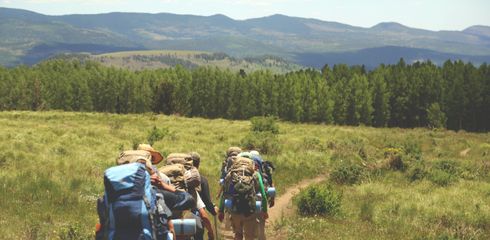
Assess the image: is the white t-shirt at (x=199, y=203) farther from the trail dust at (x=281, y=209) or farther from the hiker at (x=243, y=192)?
the trail dust at (x=281, y=209)

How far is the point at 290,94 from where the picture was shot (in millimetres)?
88625

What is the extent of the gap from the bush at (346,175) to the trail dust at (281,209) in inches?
39.0

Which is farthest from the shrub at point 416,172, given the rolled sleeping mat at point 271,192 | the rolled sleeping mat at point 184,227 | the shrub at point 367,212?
the rolled sleeping mat at point 184,227

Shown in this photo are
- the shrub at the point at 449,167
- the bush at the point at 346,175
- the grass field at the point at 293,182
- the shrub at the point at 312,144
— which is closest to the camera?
the grass field at the point at 293,182

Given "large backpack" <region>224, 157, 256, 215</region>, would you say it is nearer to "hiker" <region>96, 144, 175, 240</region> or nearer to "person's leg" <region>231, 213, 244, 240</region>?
"person's leg" <region>231, 213, 244, 240</region>

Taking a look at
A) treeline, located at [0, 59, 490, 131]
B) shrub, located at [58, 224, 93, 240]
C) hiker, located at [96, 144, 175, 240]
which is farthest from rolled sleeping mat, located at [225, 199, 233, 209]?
treeline, located at [0, 59, 490, 131]

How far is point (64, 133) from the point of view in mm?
30609

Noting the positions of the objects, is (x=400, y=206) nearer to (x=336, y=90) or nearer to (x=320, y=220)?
(x=320, y=220)

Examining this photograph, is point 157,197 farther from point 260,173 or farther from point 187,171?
point 260,173

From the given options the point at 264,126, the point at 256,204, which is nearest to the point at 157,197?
the point at 256,204

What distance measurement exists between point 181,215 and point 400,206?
11193 mm

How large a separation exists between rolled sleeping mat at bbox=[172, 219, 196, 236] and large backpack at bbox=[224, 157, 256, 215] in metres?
2.12

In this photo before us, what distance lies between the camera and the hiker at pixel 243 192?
8336mm

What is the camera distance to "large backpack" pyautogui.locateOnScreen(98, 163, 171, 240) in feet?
16.9
